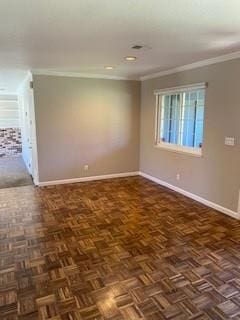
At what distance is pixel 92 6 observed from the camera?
6.44 ft

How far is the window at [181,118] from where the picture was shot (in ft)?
14.5

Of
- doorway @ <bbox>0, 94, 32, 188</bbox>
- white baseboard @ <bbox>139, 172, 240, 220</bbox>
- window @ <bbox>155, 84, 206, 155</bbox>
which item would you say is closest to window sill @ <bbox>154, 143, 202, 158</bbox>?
window @ <bbox>155, 84, 206, 155</bbox>

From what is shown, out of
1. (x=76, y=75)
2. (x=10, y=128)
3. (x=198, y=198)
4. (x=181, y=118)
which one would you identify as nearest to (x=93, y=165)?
(x=76, y=75)

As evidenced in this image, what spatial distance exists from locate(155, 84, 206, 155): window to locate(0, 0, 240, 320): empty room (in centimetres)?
3

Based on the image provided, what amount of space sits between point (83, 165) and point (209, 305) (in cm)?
407

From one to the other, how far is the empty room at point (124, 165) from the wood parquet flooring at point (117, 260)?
0.6 inches

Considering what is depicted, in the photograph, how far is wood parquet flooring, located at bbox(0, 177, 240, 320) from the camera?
78.5 inches

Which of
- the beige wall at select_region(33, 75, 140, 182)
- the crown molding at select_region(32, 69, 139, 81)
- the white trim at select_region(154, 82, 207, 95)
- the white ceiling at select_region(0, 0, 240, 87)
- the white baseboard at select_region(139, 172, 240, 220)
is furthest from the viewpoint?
the beige wall at select_region(33, 75, 140, 182)

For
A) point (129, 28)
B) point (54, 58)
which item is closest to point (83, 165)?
point (54, 58)

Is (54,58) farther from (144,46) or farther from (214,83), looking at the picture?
(214,83)

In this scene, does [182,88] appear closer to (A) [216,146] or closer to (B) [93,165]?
(A) [216,146]

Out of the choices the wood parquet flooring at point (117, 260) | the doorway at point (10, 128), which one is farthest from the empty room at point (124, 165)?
the doorway at point (10, 128)

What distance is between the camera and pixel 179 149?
4895mm

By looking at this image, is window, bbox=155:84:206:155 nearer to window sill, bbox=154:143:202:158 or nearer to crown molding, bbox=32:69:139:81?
window sill, bbox=154:143:202:158
